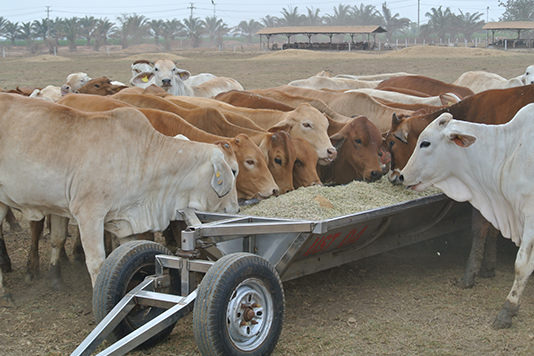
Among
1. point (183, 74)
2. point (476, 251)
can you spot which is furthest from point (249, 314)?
point (183, 74)

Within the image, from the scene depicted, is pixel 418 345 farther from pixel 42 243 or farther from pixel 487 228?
pixel 42 243

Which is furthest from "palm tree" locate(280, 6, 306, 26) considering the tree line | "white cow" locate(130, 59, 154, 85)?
"white cow" locate(130, 59, 154, 85)

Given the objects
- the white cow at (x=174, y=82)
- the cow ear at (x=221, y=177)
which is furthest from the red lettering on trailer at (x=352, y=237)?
the white cow at (x=174, y=82)

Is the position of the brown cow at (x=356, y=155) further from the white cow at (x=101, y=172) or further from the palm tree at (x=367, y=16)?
the palm tree at (x=367, y=16)

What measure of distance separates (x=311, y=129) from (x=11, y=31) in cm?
7438

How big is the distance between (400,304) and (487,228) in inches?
41.8

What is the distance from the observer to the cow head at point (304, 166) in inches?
247

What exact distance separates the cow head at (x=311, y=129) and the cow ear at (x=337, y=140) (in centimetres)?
10

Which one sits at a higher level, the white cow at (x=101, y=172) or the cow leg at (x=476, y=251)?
the white cow at (x=101, y=172)

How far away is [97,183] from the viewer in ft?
16.2

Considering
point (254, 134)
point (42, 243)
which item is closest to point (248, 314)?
point (254, 134)

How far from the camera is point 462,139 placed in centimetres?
519

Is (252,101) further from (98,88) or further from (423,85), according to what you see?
(423,85)

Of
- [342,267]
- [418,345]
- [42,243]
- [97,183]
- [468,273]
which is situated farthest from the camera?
[42,243]
